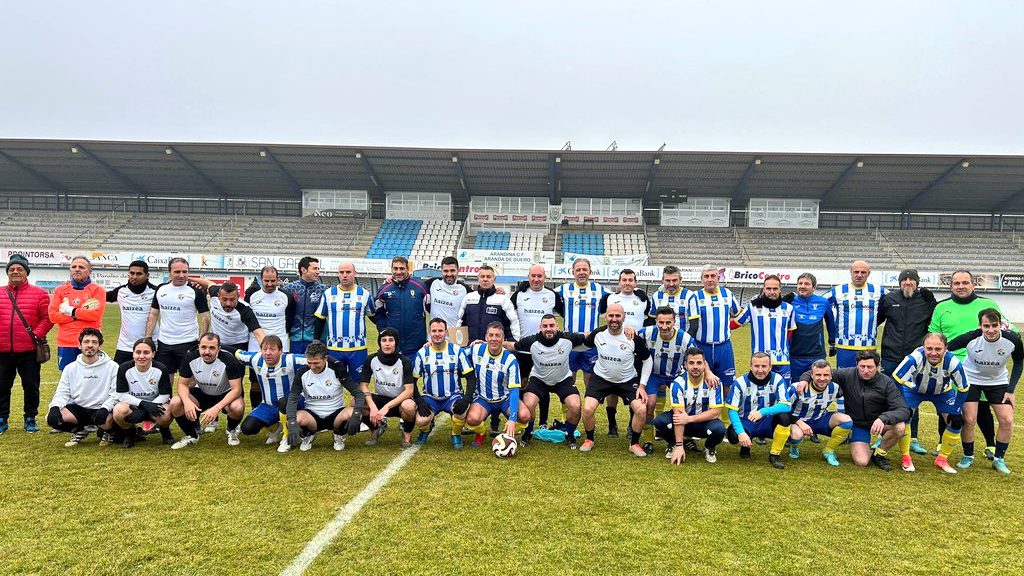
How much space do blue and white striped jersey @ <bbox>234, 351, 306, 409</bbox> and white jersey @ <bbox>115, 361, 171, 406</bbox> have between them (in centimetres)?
79

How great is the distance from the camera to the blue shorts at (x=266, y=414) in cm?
491

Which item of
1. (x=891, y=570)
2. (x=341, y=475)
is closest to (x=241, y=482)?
(x=341, y=475)

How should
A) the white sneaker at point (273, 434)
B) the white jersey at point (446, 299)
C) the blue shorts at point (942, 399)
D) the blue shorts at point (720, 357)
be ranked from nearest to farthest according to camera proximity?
1. the blue shorts at point (942, 399)
2. the white sneaker at point (273, 434)
3. the blue shorts at point (720, 357)
4. the white jersey at point (446, 299)

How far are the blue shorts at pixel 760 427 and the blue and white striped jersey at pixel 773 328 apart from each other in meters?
0.86

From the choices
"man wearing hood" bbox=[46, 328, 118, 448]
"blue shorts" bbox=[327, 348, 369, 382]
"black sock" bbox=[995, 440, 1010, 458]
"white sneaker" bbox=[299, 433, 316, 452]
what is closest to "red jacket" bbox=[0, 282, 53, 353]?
"man wearing hood" bbox=[46, 328, 118, 448]

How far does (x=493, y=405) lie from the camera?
520cm

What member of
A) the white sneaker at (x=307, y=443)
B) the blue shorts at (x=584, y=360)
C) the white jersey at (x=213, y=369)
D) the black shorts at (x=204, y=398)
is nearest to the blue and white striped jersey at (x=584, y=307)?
the blue shorts at (x=584, y=360)

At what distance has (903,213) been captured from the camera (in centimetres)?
2942

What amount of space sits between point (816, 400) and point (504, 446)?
9.15 ft

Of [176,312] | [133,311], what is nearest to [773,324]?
[176,312]

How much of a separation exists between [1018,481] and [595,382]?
3368mm

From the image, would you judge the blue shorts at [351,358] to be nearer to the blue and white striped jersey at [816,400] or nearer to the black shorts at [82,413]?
the black shorts at [82,413]

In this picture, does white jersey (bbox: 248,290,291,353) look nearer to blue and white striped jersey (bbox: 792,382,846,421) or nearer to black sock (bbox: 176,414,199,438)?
black sock (bbox: 176,414,199,438)

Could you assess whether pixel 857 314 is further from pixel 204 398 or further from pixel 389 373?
pixel 204 398
